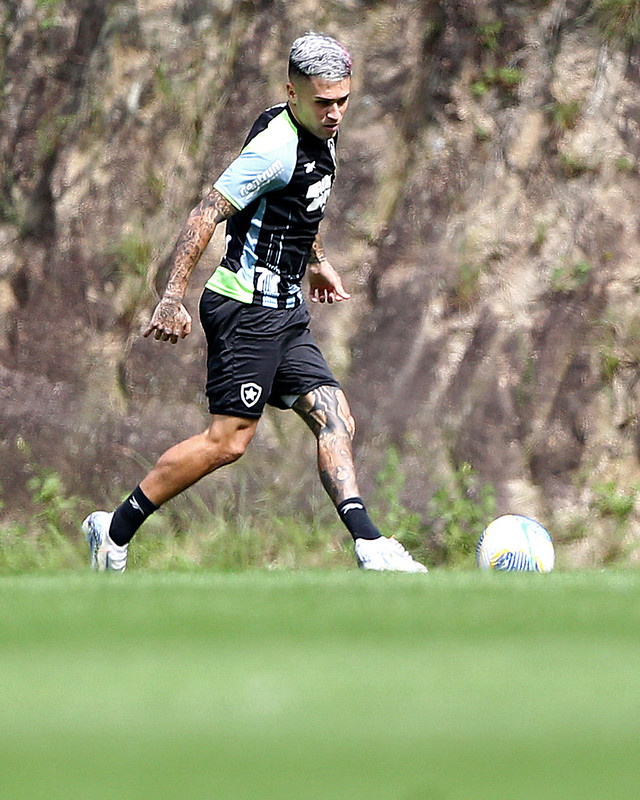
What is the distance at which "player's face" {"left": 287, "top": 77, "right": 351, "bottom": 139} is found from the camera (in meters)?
5.96

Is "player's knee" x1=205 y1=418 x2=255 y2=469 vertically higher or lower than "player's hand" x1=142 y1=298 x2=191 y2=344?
lower

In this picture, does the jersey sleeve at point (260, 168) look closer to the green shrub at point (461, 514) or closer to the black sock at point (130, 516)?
the black sock at point (130, 516)

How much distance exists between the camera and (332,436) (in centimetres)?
627

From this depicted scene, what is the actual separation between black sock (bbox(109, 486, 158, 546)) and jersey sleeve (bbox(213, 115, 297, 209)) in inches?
58.2

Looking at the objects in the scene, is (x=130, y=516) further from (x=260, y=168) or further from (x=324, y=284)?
(x=260, y=168)

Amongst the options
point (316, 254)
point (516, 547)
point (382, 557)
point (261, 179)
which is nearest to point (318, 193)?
point (261, 179)

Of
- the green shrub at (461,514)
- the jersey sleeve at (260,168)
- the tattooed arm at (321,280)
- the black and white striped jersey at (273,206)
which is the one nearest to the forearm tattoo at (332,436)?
the black and white striped jersey at (273,206)

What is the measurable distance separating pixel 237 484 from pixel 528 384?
6.69 ft

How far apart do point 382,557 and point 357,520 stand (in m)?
0.21

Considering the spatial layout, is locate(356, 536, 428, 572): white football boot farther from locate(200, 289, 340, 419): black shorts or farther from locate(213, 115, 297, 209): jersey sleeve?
locate(213, 115, 297, 209): jersey sleeve

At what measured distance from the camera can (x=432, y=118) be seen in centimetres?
977

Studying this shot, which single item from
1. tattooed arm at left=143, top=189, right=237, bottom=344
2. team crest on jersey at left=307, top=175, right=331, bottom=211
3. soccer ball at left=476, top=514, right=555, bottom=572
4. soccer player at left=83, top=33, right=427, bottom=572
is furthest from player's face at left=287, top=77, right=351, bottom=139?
soccer ball at left=476, top=514, right=555, bottom=572

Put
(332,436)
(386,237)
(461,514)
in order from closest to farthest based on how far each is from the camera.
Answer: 1. (332,436)
2. (461,514)
3. (386,237)

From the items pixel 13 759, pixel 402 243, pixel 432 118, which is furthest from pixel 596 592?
pixel 432 118
